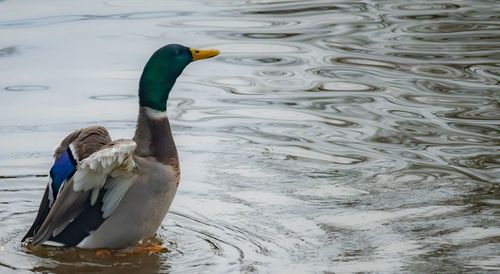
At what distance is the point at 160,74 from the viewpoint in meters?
6.81

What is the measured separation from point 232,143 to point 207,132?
31 centimetres

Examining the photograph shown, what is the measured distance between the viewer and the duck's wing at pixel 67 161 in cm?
645

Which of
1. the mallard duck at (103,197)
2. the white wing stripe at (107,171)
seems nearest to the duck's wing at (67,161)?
the mallard duck at (103,197)

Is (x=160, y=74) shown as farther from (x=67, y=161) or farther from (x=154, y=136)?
(x=67, y=161)

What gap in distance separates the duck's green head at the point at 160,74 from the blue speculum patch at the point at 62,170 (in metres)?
0.54

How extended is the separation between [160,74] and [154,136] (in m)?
0.33

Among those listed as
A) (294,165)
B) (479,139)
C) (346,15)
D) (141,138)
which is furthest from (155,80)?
(346,15)

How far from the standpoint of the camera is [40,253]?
6543mm

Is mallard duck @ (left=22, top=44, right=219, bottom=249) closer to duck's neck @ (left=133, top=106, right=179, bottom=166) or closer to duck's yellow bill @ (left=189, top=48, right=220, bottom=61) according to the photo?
duck's neck @ (left=133, top=106, right=179, bottom=166)

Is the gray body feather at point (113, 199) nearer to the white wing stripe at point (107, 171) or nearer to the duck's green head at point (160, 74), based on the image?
the white wing stripe at point (107, 171)

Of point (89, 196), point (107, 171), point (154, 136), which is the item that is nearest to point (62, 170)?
point (89, 196)

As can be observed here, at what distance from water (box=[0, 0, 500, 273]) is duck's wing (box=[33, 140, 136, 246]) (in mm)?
137

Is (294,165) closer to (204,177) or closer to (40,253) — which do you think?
(204,177)

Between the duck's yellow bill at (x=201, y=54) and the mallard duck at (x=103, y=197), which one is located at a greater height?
the duck's yellow bill at (x=201, y=54)
